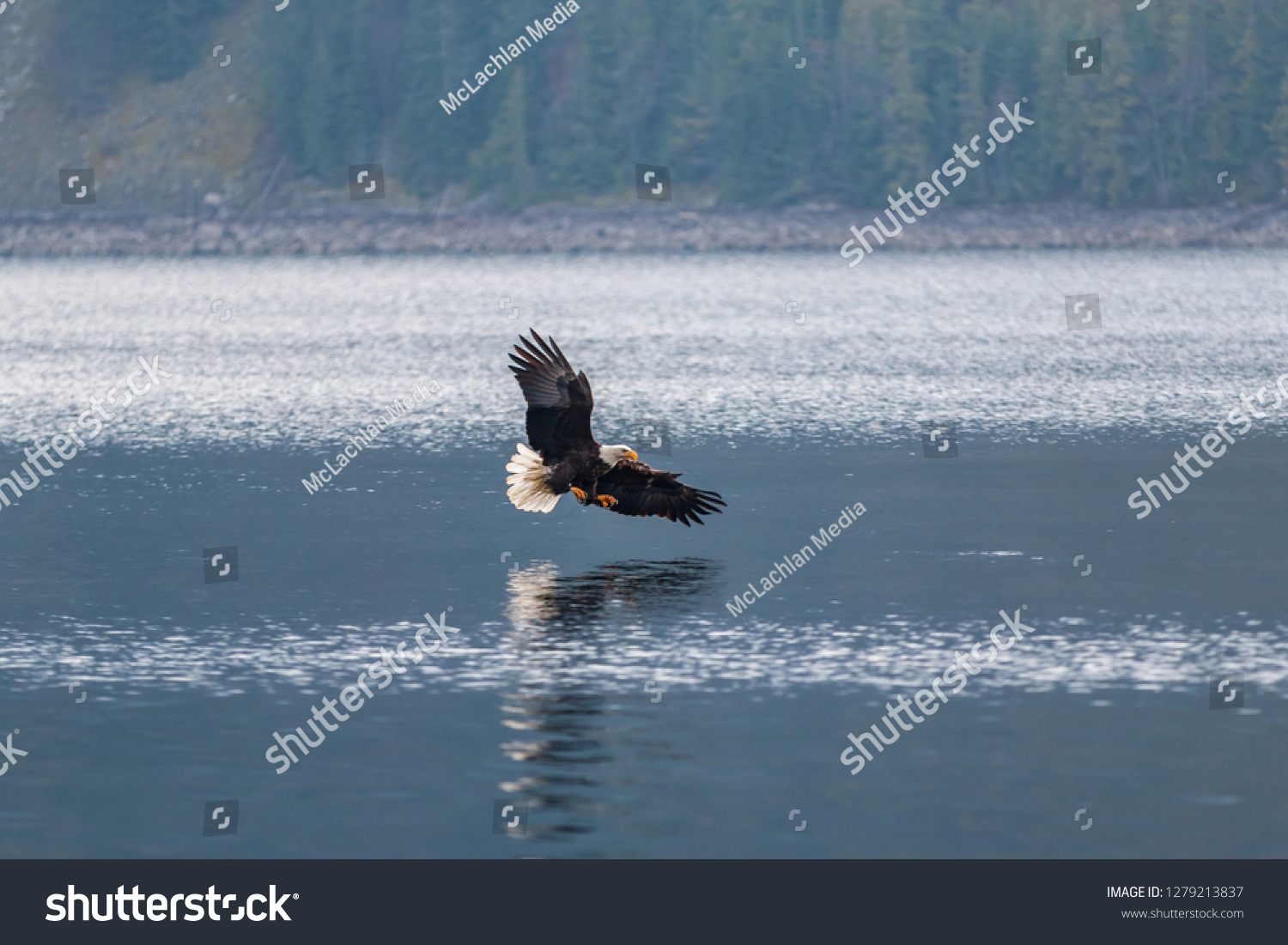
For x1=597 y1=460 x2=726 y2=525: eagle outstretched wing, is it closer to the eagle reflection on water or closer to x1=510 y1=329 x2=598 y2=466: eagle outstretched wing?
x1=510 y1=329 x2=598 y2=466: eagle outstretched wing

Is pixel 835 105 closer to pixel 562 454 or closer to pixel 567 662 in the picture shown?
pixel 562 454

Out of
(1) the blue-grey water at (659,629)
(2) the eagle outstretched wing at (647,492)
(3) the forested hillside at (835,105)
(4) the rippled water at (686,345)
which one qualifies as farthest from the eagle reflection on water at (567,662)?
(3) the forested hillside at (835,105)

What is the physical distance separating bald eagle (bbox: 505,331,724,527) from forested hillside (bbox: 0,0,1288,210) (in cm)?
14807

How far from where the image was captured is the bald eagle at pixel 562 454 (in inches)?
1082

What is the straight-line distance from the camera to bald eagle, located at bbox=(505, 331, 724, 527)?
27.5 meters

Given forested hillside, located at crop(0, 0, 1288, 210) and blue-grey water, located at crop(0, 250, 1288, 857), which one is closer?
blue-grey water, located at crop(0, 250, 1288, 857)

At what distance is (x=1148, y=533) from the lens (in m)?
32.7

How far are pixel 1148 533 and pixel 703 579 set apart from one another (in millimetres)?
9312

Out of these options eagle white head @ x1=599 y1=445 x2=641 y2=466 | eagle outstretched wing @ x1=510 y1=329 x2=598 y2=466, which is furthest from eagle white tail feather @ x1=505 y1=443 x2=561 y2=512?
eagle white head @ x1=599 y1=445 x2=641 y2=466

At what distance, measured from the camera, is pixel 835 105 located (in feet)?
595

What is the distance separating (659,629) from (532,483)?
4069 mm

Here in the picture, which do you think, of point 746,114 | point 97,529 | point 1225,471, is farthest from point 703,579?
point 746,114

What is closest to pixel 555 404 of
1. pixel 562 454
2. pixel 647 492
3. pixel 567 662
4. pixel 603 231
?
pixel 562 454
